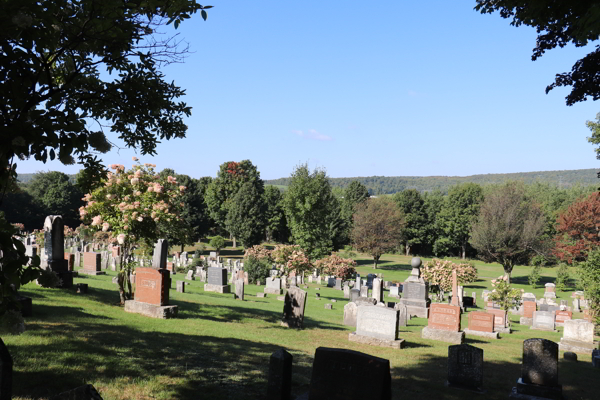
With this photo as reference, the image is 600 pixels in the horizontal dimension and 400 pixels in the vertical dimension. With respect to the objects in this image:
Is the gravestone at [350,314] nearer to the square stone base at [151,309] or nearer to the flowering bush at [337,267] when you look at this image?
the square stone base at [151,309]

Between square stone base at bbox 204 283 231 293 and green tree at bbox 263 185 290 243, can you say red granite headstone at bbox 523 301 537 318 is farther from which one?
green tree at bbox 263 185 290 243

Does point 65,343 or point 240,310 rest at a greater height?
point 65,343

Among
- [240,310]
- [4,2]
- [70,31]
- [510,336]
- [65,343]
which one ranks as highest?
[70,31]

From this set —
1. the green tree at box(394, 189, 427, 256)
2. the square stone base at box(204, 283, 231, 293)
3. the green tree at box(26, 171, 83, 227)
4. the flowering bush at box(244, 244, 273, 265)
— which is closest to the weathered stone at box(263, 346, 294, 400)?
the square stone base at box(204, 283, 231, 293)

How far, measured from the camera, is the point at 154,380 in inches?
254

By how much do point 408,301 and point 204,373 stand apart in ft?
57.4

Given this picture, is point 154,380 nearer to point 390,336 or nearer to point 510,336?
point 390,336

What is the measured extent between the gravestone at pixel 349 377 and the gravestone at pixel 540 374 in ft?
14.5

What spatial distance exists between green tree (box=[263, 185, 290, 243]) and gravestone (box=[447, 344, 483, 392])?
5603 centimetres

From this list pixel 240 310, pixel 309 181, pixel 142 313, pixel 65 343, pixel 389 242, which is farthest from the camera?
pixel 389 242

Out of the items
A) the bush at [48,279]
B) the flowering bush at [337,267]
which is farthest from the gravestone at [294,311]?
the flowering bush at [337,267]

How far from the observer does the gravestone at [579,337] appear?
14789 mm

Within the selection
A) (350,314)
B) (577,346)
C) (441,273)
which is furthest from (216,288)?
(577,346)

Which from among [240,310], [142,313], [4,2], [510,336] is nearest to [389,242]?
[510,336]
